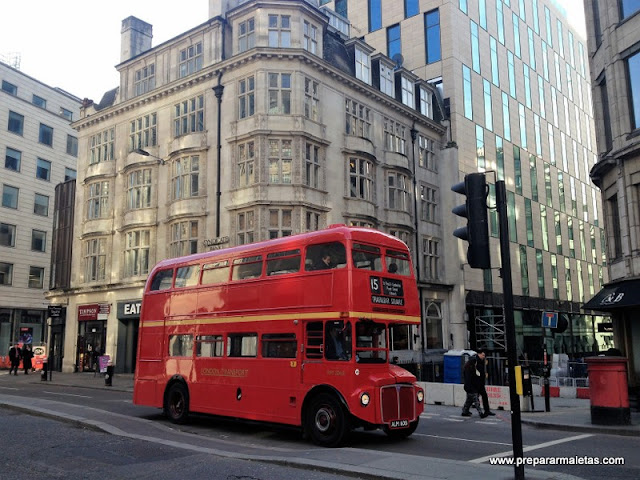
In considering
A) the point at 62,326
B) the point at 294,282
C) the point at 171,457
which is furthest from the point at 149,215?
the point at 171,457

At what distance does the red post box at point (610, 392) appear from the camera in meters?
13.4

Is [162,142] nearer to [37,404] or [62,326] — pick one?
[62,326]

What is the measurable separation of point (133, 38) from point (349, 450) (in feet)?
107

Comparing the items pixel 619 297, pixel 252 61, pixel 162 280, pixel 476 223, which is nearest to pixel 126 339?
pixel 252 61

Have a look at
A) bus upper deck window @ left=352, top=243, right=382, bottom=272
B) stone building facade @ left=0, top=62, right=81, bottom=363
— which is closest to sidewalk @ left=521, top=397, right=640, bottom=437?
bus upper deck window @ left=352, top=243, right=382, bottom=272

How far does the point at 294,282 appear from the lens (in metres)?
12.4

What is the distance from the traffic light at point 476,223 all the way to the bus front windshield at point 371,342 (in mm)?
4064

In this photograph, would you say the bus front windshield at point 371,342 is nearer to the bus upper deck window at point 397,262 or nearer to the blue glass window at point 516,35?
the bus upper deck window at point 397,262

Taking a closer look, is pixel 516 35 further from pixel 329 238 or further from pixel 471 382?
pixel 329 238

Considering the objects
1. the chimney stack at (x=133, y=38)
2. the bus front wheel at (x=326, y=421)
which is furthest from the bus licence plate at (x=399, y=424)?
the chimney stack at (x=133, y=38)

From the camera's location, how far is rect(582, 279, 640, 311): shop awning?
16531 mm

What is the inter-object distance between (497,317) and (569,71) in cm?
3281

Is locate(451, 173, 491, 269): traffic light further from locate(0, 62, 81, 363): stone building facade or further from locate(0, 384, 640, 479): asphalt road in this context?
locate(0, 62, 81, 363): stone building facade

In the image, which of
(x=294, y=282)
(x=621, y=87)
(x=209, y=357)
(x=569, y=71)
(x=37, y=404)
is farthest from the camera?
(x=569, y=71)
